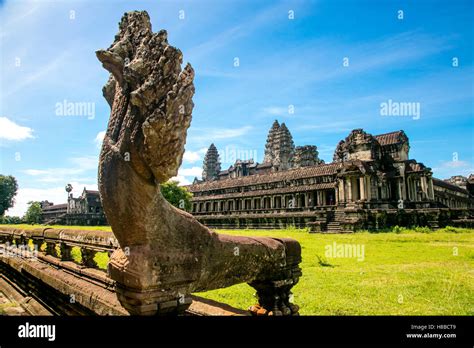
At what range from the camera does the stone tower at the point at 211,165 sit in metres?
92.9

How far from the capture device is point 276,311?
341 cm

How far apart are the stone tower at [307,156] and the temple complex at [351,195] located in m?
20.7

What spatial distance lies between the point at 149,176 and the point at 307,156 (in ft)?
214

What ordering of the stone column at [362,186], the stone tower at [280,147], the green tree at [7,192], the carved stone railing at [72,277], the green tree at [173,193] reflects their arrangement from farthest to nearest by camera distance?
the stone tower at [280,147] → the green tree at [7,192] → the green tree at [173,193] → the stone column at [362,186] → the carved stone railing at [72,277]

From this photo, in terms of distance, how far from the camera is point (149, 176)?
95.5 inches

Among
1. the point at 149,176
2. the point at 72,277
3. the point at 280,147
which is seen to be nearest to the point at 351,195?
the point at 72,277

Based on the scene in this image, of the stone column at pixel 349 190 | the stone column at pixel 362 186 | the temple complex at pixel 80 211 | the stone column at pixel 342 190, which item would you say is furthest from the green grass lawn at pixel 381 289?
the temple complex at pixel 80 211

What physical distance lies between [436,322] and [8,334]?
13.8 ft

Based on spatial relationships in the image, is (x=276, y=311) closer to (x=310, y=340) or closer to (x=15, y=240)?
(x=310, y=340)

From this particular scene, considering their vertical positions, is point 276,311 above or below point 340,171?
below

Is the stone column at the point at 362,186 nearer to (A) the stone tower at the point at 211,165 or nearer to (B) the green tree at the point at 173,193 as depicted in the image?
(B) the green tree at the point at 173,193

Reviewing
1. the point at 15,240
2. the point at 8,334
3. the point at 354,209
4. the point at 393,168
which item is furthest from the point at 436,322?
the point at 393,168

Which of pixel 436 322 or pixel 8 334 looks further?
pixel 436 322

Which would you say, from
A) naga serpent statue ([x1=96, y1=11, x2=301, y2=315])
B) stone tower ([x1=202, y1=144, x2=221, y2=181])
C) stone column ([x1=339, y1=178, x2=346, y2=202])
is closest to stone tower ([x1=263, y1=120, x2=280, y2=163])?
stone tower ([x1=202, y1=144, x2=221, y2=181])
